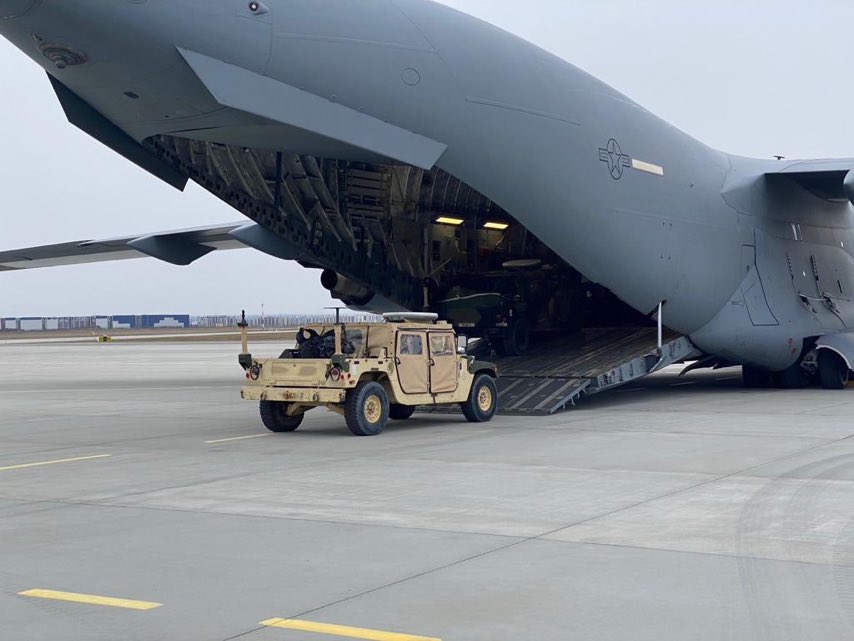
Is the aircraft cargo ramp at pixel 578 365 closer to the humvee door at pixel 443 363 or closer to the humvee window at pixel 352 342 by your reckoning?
the humvee door at pixel 443 363

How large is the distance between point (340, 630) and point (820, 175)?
62.1ft

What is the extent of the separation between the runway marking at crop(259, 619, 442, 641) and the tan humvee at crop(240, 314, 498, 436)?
27.7 feet

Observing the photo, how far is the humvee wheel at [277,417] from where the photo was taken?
595 inches

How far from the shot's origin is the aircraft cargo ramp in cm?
1762

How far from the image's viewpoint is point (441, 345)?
15.4 meters

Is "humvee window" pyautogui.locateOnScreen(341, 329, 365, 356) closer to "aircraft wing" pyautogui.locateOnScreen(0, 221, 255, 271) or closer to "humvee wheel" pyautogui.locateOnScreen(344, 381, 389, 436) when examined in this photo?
"humvee wheel" pyautogui.locateOnScreen(344, 381, 389, 436)

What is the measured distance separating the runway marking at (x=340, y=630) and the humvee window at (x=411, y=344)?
9513 millimetres

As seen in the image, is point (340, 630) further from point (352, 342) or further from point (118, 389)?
point (118, 389)

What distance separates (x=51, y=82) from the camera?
1507 centimetres

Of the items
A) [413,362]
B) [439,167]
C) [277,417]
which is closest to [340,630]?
[413,362]

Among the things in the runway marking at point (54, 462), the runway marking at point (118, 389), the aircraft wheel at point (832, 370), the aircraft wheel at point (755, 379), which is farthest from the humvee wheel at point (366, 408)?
the aircraft wheel at point (832, 370)

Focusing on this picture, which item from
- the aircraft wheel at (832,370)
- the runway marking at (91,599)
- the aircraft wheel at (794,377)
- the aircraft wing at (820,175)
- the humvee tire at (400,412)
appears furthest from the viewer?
the aircraft wheel at (794,377)

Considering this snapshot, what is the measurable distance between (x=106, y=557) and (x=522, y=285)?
613 inches

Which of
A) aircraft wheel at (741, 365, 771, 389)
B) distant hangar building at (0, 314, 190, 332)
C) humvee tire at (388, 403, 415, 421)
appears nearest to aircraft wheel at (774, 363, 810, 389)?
aircraft wheel at (741, 365, 771, 389)
